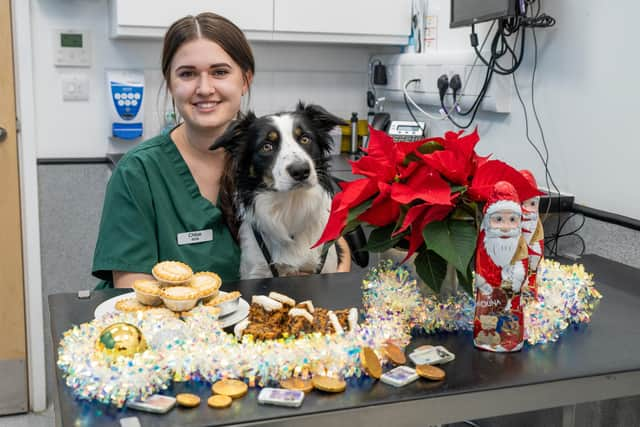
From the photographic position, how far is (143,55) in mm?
3129

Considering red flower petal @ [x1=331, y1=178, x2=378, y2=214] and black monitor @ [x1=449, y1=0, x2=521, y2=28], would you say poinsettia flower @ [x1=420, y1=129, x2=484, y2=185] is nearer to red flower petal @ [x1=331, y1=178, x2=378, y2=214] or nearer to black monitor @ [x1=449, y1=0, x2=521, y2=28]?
red flower petal @ [x1=331, y1=178, x2=378, y2=214]

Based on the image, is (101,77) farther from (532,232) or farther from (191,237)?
(532,232)

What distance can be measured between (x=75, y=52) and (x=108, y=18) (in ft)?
0.67

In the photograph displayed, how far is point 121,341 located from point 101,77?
246 centimetres

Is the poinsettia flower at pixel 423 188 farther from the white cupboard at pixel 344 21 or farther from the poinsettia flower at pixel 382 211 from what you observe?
the white cupboard at pixel 344 21

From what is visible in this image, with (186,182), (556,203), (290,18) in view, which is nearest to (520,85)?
(556,203)

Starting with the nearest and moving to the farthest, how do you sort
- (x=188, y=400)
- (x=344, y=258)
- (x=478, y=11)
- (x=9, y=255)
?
(x=188, y=400) < (x=344, y=258) < (x=478, y=11) < (x=9, y=255)

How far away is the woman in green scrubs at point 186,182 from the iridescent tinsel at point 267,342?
0.63 metres

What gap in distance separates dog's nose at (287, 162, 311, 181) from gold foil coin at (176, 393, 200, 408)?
2.74ft

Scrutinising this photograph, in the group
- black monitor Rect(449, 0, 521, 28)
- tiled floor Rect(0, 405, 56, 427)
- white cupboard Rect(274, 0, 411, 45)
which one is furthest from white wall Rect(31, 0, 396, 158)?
tiled floor Rect(0, 405, 56, 427)

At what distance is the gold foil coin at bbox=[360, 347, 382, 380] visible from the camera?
2.80 feet

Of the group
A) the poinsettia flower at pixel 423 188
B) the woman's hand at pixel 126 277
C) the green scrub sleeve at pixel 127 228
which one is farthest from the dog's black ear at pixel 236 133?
the poinsettia flower at pixel 423 188

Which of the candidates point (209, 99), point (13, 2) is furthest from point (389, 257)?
point (13, 2)

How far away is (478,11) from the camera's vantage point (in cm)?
238
